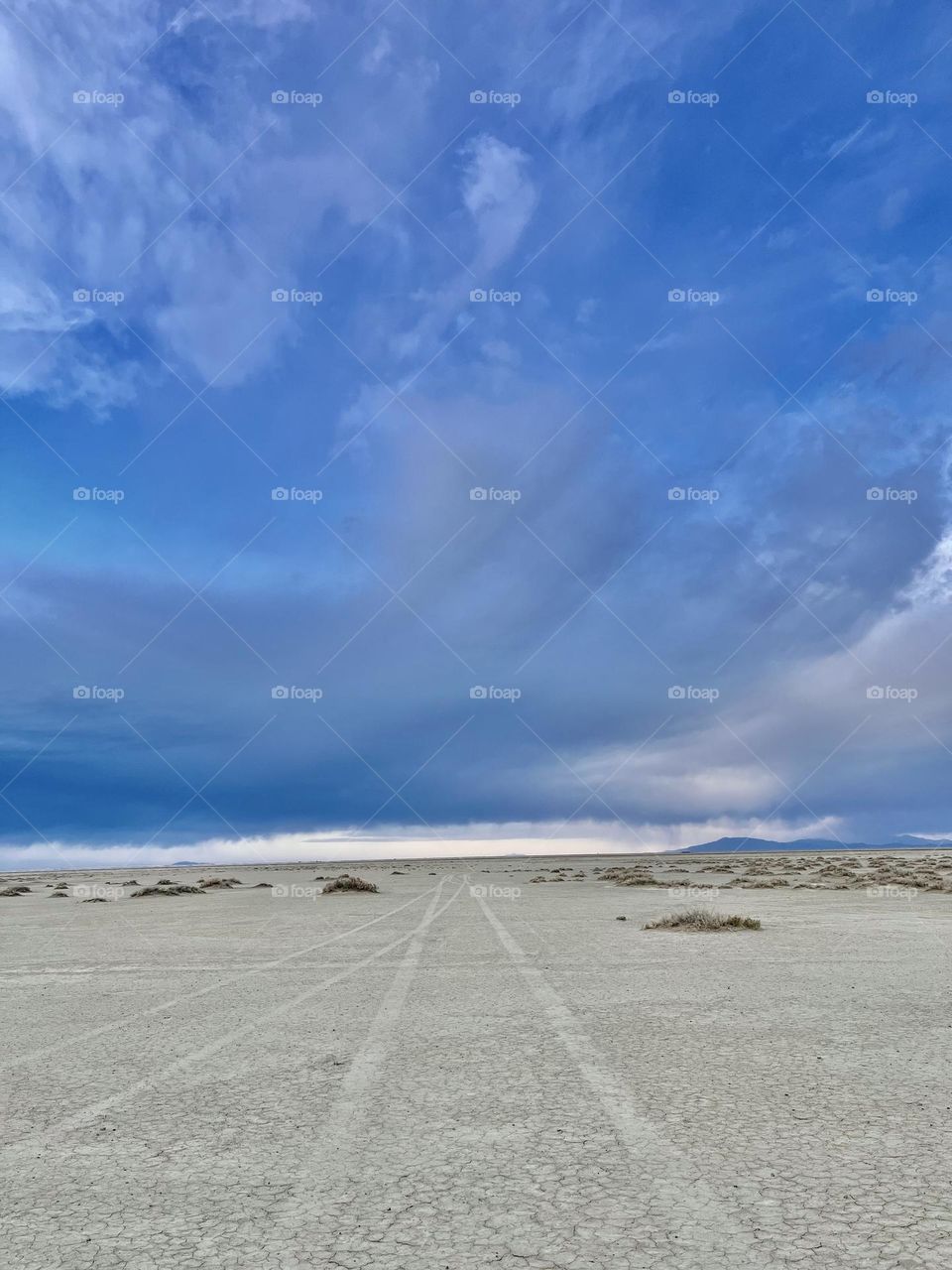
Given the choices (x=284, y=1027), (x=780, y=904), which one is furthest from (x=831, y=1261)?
(x=780, y=904)

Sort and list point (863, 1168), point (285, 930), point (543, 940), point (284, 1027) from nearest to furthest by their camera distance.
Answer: point (863, 1168)
point (284, 1027)
point (543, 940)
point (285, 930)

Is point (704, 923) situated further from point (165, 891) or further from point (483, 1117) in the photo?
point (165, 891)

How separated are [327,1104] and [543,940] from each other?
1190 centimetres

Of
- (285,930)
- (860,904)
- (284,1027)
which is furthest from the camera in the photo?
(860,904)

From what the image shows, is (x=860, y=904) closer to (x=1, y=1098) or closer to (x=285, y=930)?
(x=285, y=930)

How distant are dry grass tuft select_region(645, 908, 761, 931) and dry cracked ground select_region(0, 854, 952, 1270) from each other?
550cm

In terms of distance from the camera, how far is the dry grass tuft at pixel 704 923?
18422 millimetres

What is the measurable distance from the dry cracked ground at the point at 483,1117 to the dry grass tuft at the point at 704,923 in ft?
18.1

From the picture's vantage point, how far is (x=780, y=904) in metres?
26.7

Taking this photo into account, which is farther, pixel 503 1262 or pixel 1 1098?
pixel 1 1098
